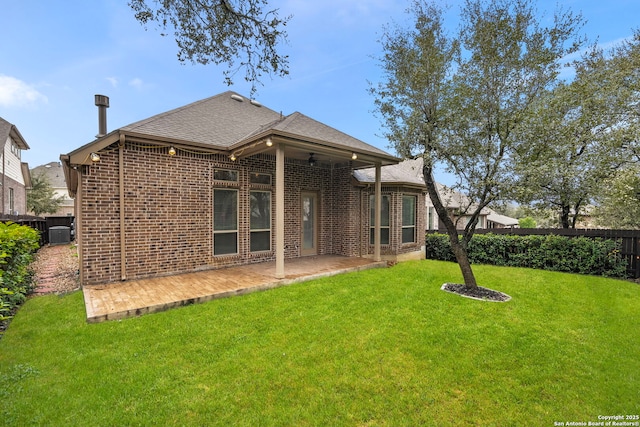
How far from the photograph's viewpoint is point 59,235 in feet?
49.5

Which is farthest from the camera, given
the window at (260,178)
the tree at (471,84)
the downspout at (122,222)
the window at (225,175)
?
the window at (260,178)

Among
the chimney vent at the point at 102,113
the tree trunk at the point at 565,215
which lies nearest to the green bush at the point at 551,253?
the tree trunk at the point at 565,215

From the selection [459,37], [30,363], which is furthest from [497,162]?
[30,363]

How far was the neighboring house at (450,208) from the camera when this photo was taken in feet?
20.8

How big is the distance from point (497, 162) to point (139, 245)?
7.58 meters

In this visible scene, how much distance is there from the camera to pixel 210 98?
923cm

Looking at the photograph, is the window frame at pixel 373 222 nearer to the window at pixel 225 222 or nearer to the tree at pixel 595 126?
the tree at pixel 595 126

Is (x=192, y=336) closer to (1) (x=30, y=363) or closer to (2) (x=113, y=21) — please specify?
(1) (x=30, y=363)

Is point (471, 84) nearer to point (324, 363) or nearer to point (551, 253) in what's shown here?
point (324, 363)

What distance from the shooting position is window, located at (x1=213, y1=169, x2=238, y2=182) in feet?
24.2

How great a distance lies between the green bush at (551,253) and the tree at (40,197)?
119 feet

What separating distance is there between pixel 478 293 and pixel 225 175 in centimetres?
653

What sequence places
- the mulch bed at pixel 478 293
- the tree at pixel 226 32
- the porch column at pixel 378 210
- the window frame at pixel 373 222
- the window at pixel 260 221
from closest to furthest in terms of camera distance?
the tree at pixel 226 32 → the mulch bed at pixel 478 293 → the window at pixel 260 221 → the porch column at pixel 378 210 → the window frame at pixel 373 222

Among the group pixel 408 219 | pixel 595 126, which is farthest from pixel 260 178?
pixel 595 126
